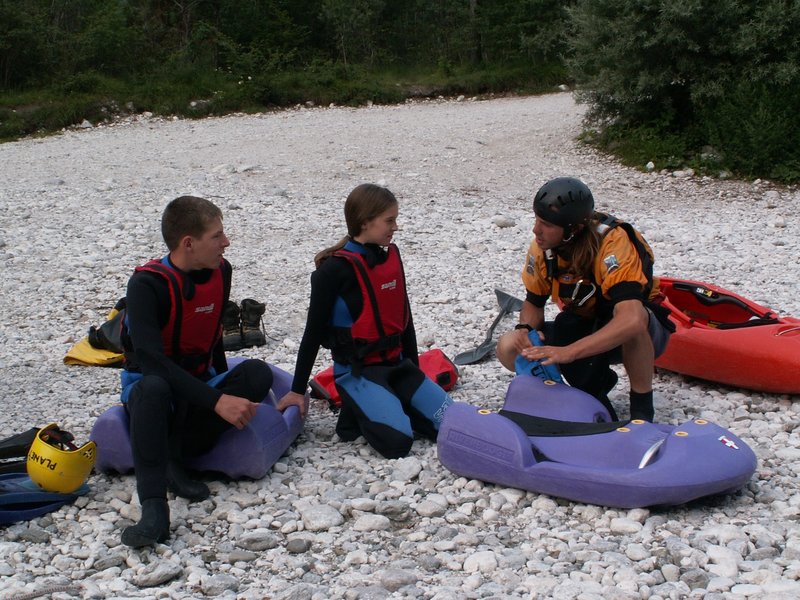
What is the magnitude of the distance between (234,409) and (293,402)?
0.74m

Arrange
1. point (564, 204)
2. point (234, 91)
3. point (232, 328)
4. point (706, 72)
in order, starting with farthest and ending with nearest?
point (234, 91), point (706, 72), point (232, 328), point (564, 204)

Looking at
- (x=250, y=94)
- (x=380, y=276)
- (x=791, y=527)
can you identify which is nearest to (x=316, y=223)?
(x=380, y=276)

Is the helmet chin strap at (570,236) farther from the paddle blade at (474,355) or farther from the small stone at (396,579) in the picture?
the small stone at (396,579)

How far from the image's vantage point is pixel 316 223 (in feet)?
32.9

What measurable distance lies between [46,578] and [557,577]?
1877 millimetres

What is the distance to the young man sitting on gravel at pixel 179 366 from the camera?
12.7 ft

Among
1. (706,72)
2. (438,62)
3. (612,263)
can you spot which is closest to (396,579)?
(612,263)

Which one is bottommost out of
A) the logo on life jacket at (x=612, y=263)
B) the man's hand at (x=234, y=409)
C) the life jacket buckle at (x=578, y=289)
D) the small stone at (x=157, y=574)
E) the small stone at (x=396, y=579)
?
the small stone at (x=396, y=579)

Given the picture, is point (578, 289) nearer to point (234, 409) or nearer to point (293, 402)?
point (293, 402)

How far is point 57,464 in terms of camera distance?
12.9ft

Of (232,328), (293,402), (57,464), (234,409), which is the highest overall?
(234,409)

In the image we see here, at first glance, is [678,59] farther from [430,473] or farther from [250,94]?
[250,94]

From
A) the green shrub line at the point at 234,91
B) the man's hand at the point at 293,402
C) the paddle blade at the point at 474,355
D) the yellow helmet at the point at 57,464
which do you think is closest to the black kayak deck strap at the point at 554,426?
the man's hand at the point at 293,402

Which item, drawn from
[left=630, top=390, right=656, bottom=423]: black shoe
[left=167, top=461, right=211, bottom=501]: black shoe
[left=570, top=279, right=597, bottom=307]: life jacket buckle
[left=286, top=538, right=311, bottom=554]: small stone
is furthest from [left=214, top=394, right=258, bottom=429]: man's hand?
[left=630, top=390, right=656, bottom=423]: black shoe
